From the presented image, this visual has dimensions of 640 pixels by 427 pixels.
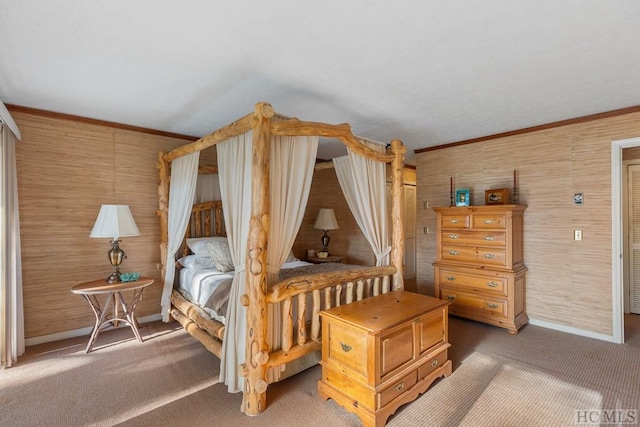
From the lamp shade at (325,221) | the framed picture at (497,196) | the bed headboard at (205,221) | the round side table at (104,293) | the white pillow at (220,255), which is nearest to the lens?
the round side table at (104,293)

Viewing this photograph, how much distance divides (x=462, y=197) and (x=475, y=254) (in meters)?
0.84

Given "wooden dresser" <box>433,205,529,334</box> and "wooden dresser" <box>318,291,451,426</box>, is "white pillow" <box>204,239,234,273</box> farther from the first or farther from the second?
"wooden dresser" <box>433,205,529,334</box>

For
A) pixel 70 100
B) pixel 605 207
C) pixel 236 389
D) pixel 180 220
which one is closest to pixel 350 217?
pixel 180 220

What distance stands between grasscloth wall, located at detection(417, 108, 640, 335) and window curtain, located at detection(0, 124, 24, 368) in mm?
5388

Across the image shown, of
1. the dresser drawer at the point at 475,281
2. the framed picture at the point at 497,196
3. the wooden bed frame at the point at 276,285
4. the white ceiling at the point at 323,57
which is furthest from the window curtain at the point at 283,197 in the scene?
the framed picture at the point at 497,196

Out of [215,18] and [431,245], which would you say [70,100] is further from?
[431,245]

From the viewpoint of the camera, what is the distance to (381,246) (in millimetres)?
3219

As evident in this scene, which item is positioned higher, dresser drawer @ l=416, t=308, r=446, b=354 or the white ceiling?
the white ceiling

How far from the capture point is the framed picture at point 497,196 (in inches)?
153

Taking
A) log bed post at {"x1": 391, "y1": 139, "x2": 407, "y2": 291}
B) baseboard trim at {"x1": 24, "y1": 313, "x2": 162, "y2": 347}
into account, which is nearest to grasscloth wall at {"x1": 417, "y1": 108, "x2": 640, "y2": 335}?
log bed post at {"x1": 391, "y1": 139, "x2": 407, "y2": 291}

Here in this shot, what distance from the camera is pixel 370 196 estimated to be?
3.08m

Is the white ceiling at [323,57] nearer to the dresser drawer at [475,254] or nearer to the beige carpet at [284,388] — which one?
the dresser drawer at [475,254]

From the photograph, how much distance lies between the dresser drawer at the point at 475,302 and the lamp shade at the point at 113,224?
3923 millimetres

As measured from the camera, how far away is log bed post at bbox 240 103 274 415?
213 cm
